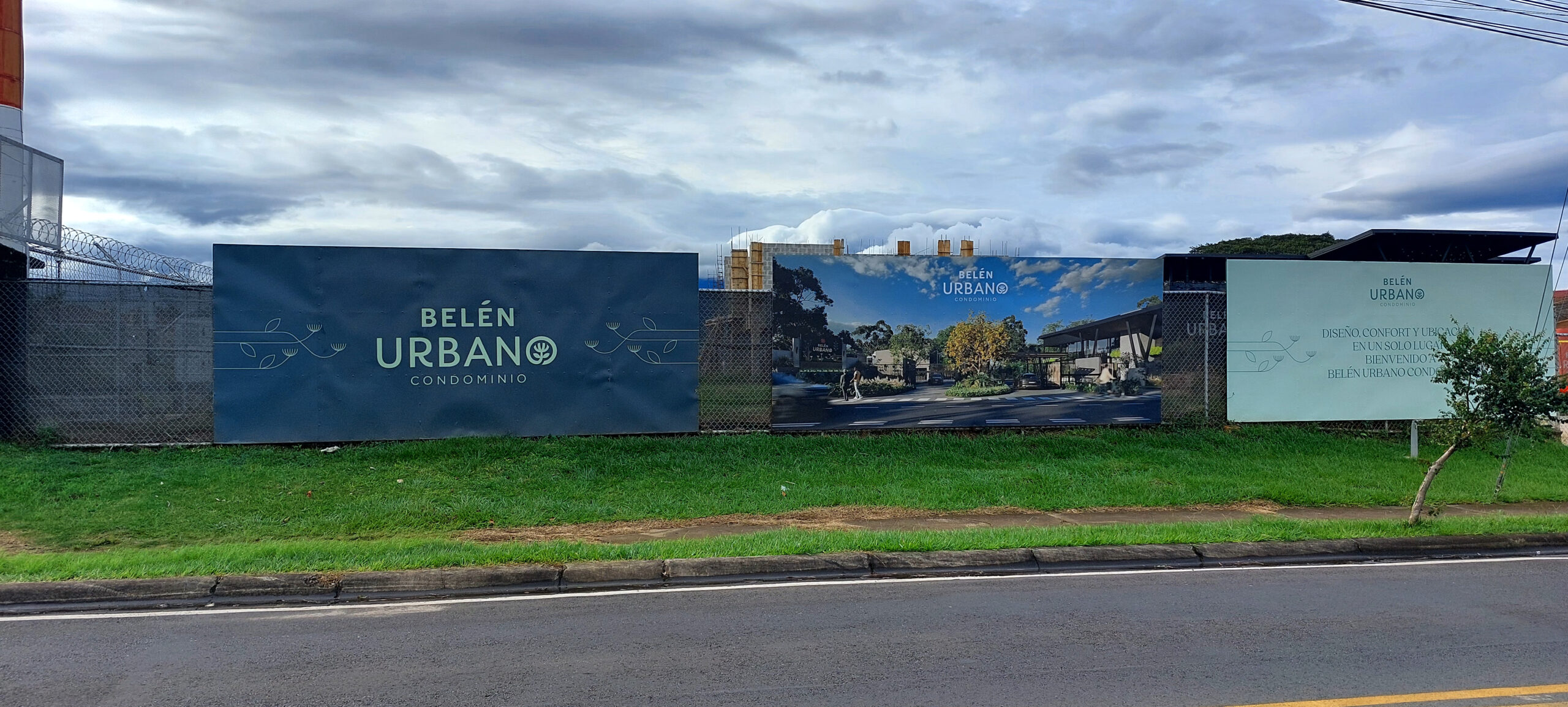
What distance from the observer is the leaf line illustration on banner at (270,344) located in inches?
465

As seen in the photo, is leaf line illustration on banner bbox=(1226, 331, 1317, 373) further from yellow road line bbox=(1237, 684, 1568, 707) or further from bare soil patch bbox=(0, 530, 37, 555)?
bare soil patch bbox=(0, 530, 37, 555)

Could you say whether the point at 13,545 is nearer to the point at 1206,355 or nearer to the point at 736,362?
the point at 736,362

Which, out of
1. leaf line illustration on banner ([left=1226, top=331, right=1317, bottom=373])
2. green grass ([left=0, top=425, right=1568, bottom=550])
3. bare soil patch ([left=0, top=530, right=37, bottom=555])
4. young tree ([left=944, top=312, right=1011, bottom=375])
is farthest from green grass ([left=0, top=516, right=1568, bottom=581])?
leaf line illustration on banner ([left=1226, top=331, right=1317, bottom=373])

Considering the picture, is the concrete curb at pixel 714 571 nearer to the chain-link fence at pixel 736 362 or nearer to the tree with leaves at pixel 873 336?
the chain-link fence at pixel 736 362

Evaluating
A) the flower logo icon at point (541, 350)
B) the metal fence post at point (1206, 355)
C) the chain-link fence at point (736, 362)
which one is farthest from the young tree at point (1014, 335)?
the flower logo icon at point (541, 350)

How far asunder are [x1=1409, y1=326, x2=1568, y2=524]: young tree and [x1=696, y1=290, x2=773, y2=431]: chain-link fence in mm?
7191

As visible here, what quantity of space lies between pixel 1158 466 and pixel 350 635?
963 cm

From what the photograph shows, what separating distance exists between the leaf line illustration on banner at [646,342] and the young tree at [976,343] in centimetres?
372

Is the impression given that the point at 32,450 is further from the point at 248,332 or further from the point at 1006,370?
the point at 1006,370

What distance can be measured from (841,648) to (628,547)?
9.10 ft

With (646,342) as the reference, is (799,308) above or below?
above

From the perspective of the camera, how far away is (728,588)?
735cm

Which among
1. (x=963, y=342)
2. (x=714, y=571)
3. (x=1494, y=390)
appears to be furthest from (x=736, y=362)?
(x=1494, y=390)

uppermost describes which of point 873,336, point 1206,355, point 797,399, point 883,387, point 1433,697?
point 873,336
